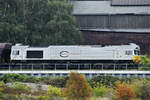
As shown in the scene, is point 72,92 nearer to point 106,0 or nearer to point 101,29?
point 101,29

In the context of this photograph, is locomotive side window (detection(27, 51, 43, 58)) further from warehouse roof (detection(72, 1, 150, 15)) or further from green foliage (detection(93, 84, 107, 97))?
warehouse roof (detection(72, 1, 150, 15))

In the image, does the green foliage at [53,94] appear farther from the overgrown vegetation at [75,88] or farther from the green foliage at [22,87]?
the green foliage at [22,87]

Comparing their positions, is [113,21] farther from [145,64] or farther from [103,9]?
[145,64]

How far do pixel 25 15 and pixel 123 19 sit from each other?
1494cm

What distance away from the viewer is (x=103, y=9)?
53656 mm

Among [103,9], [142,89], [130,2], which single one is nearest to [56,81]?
[142,89]

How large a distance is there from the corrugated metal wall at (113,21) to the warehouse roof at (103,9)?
2.24 ft

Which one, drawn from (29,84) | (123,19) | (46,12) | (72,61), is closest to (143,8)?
(123,19)

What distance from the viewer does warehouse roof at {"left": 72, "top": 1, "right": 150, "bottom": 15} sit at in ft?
172

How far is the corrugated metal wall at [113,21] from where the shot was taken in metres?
51.8

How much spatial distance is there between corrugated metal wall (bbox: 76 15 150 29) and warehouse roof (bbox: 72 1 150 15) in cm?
68

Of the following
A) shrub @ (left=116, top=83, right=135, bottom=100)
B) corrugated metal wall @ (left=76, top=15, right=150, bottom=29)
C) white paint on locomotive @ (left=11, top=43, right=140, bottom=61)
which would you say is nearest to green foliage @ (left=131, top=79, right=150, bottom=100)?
shrub @ (left=116, top=83, right=135, bottom=100)

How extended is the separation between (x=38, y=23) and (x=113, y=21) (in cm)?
1195

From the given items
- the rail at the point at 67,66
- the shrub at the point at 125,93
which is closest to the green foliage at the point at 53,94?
the shrub at the point at 125,93
